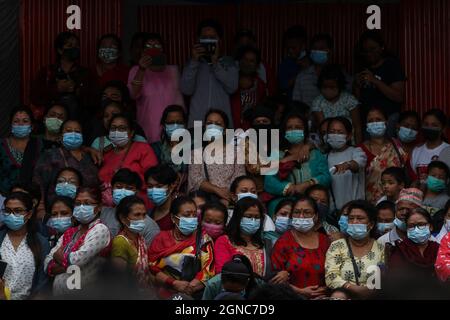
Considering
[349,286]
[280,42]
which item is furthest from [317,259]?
[280,42]

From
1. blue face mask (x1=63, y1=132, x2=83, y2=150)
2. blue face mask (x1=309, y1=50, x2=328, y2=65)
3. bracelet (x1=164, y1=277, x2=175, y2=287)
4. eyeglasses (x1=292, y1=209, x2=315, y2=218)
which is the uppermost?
blue face mask (x1=309, y1=50, x2=328, y2=65)

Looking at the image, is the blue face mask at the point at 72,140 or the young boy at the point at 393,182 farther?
the blue face mask at the point at 72,140

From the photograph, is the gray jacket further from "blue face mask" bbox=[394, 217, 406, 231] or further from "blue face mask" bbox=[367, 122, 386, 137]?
"blue face mask" bbox=[394, 217, 406, 231]

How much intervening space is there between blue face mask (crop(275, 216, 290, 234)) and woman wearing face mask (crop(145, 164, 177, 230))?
0.81 m

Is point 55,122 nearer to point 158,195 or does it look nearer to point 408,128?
point 158,195

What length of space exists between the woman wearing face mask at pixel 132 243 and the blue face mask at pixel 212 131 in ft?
3.68

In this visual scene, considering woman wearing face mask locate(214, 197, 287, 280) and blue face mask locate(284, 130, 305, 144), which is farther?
blue face mask locate(284, 130, 305, 144)

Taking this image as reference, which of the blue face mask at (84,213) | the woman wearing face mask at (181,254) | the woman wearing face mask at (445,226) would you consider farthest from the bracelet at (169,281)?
the woman wearing face mask at (445,226)

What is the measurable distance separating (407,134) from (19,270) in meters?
3.43

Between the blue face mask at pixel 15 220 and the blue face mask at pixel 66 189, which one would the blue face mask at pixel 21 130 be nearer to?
the blue face mask at pixel 66 189

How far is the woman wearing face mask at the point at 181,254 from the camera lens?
39.1 feet

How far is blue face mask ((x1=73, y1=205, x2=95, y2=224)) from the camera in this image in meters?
12.4

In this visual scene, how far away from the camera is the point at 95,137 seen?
45.1 feet

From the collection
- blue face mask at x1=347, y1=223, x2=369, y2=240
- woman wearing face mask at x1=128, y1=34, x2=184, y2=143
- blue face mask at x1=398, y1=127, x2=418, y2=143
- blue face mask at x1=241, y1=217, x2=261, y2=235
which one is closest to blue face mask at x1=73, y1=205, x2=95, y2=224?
blue face mask at x1=241, y1=217, x2=261, y2=235
